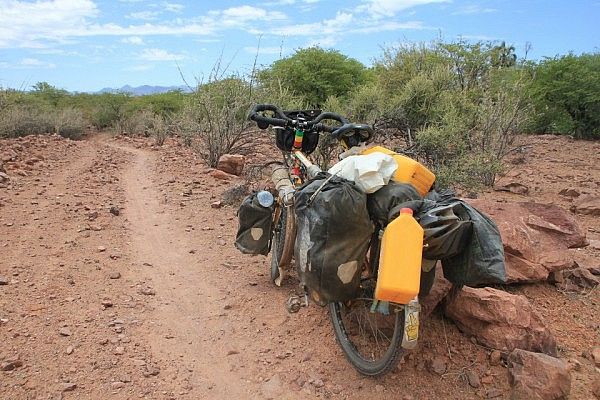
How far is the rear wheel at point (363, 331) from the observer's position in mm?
2674

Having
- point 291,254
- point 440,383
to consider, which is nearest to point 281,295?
point 291,254

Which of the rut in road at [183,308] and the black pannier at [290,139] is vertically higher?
Result: the black pannier at [290,139]

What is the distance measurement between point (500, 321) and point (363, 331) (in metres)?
0.81

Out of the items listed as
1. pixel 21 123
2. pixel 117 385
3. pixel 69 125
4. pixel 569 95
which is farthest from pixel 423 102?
pixel 69 125

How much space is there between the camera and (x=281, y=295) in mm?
3805

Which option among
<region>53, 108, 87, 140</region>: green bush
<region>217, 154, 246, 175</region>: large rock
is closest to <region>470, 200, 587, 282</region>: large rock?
<region>217, 154, 246, 175</region>: large rock

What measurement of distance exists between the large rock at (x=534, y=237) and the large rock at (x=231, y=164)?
5.52 meters

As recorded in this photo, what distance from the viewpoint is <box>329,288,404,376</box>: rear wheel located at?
267cm

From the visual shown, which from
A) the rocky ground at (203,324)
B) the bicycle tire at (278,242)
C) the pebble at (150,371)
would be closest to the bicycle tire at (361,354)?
the rocky ground at (203,324)

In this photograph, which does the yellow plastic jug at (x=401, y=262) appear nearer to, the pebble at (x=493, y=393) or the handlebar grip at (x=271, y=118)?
the pebble at (x=493, y=393)

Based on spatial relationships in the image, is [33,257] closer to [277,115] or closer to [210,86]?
[277,115]

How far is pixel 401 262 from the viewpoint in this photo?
6.72 feet

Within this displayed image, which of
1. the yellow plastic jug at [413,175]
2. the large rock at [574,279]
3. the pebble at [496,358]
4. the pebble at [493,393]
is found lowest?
the pebble at [493,393]

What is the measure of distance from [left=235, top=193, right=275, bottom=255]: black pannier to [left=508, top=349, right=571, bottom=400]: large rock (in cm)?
208
